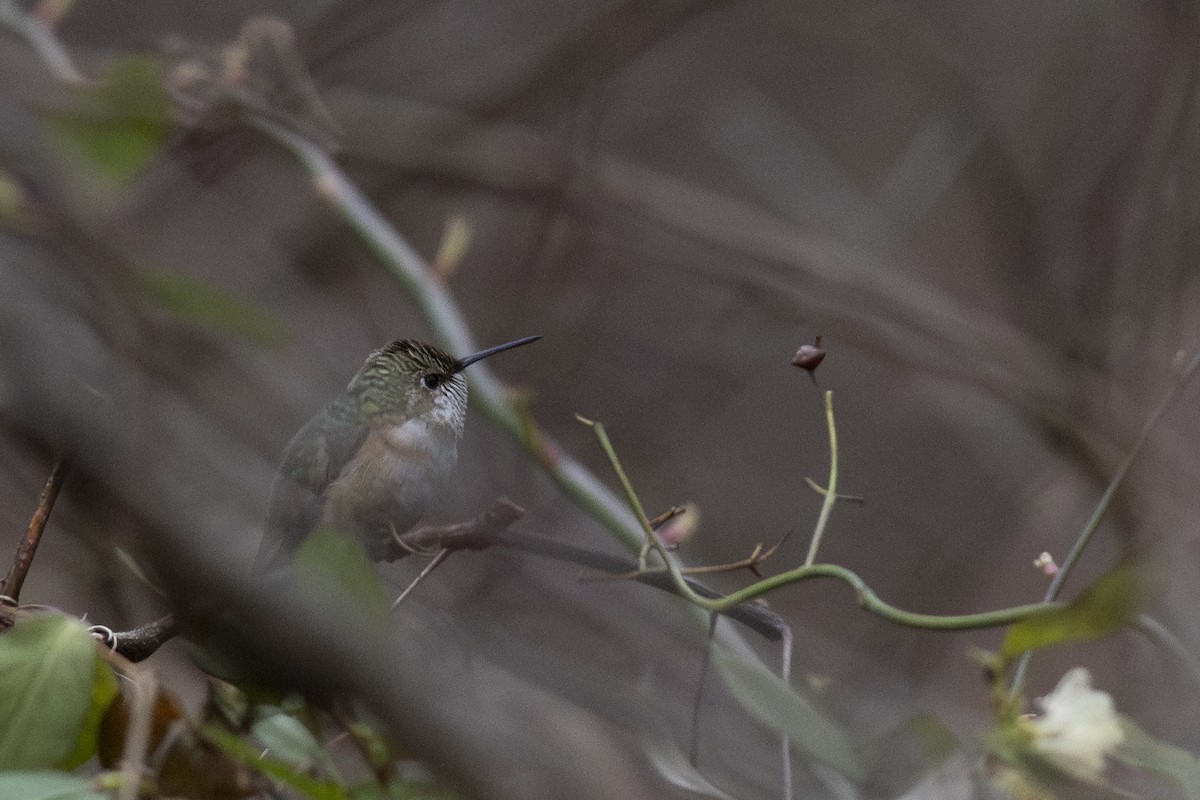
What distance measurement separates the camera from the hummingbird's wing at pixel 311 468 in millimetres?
980

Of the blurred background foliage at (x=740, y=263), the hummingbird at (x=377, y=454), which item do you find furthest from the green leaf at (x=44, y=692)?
the blurred background foliage at (x=740, y=263)

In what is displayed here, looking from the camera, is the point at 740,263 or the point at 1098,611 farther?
the point at 740,263

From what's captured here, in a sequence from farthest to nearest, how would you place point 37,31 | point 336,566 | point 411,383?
point 37,31
point 411,383
point 336,566

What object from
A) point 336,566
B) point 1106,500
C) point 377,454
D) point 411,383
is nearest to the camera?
point 336,566

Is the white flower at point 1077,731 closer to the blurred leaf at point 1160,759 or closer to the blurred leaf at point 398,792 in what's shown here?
the blurred leaf at point 1160,759

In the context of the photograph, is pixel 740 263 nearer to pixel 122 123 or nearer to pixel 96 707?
pixel 122 123

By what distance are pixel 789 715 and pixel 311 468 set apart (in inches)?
24.6

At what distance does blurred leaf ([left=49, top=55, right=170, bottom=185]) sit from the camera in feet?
4.25

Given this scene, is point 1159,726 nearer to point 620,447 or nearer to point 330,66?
point 620,447

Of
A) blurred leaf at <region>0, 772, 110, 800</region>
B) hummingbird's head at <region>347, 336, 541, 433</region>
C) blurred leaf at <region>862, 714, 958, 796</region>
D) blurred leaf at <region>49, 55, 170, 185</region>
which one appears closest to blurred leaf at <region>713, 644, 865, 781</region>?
blurred leaf at <region>862, 714, 958, 796</region>

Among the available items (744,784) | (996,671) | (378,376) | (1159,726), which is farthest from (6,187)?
(1159,726)

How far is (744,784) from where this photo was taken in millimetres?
1312

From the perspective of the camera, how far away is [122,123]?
51.9 inches

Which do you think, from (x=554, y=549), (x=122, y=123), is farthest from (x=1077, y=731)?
(x=122, y=123)
